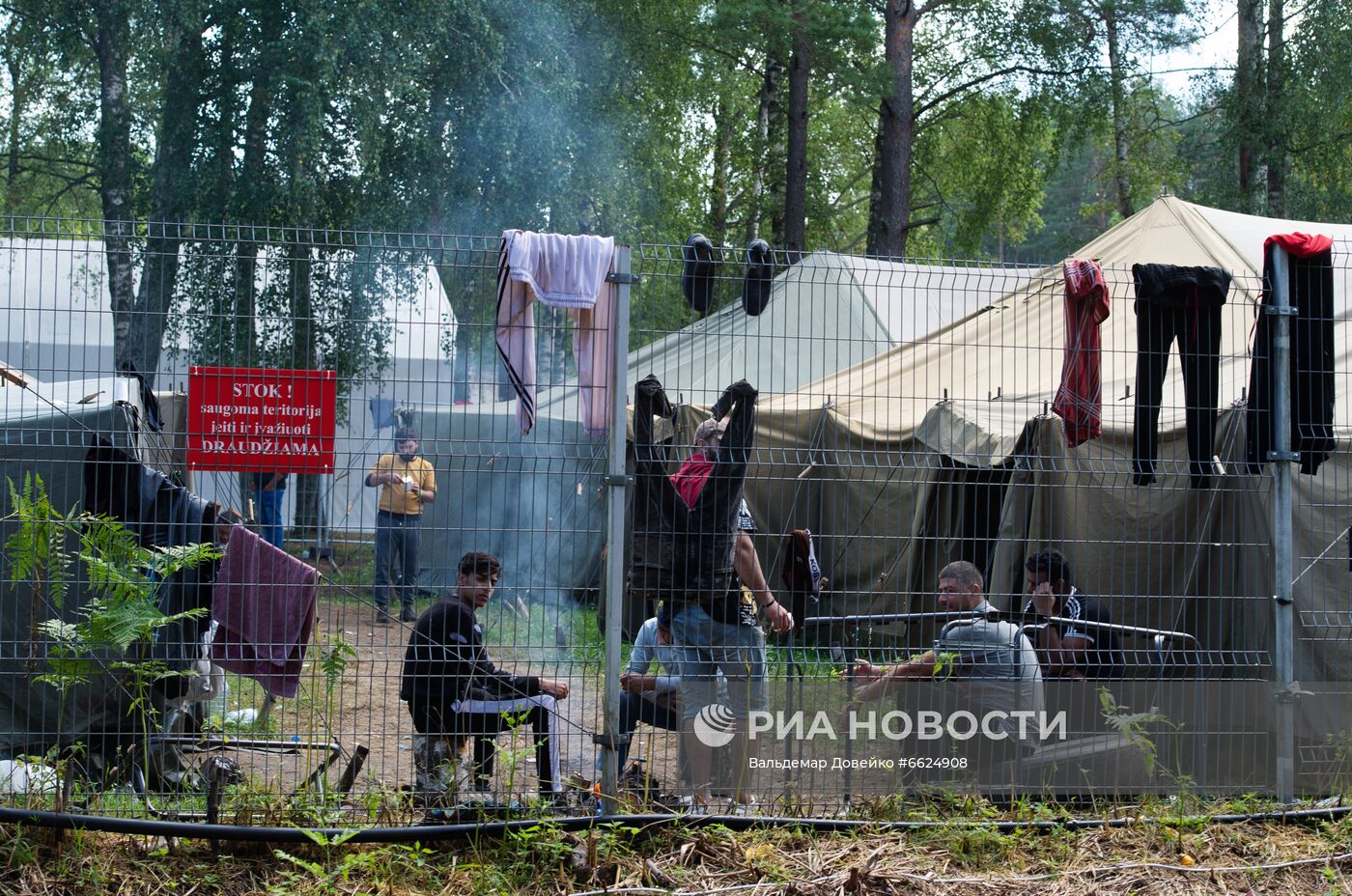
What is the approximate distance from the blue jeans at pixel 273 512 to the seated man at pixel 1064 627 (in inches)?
133

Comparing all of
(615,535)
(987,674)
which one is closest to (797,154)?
(987,674)

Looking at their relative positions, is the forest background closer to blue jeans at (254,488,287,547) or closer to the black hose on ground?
blue jeans at (254,488,287,547)

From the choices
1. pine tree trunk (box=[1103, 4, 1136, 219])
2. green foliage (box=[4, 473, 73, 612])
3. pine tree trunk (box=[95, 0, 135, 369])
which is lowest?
green foliage (box=[4, 473, 73, 612])

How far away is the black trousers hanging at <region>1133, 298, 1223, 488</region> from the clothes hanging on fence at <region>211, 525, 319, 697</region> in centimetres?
365

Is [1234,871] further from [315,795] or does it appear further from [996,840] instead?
[315,795]

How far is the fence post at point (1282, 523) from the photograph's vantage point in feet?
17.3

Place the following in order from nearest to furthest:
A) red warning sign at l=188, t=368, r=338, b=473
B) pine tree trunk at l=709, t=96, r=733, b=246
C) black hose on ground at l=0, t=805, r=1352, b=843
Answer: black hose on ground at l=0, t=805, r=1352, b=843 → red warning sign at l=188, t=368, r=338, b=473 → pine tree trunk at l=709, t=96, r=733, b=246

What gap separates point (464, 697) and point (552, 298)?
5.63ft

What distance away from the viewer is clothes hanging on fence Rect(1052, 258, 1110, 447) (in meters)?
5.26

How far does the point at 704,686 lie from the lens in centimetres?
520

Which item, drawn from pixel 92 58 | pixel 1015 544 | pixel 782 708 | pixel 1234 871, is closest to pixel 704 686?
pixel 782 708

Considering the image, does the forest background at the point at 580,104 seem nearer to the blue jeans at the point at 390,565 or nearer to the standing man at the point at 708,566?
the blue jeans at the point at 390,565

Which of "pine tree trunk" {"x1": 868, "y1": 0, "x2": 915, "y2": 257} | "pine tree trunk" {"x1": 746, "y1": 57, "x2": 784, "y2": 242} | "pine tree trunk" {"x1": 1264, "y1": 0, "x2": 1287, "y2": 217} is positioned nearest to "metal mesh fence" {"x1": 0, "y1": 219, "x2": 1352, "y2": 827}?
"pine tree trunk" {"x1": 868, "y1": 0, "x2": 915, "y2": 257}

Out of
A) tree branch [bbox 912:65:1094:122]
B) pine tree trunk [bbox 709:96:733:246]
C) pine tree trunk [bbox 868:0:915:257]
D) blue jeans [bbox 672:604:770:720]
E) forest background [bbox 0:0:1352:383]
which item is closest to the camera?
blue jeans [bbox 672:604:770:720]
